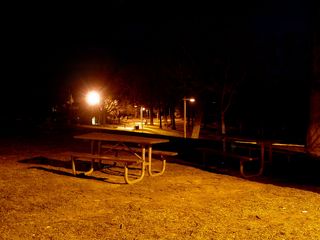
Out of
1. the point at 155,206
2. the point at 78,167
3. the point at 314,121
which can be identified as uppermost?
the point at 314,121

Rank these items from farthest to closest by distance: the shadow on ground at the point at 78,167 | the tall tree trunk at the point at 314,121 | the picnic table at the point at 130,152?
the tall tree trunk at the point at 314,121, the shadow on ground at the point at 78,167, the picnic table at the point at 130,152

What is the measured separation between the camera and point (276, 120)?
4316 cm

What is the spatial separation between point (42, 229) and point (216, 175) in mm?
5070

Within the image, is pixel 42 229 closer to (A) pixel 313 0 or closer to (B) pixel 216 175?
(B) pixel 216 175

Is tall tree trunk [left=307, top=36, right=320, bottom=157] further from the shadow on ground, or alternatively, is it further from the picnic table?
the shadow on ground

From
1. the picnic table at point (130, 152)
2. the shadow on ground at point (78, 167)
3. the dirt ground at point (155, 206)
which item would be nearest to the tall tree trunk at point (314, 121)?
the dirt ground at point (155, 206)

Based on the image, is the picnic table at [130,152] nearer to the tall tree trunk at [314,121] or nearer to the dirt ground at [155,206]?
the dirt ground at [155,206]

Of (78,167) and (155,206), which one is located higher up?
(78,167)

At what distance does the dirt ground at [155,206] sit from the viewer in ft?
16.4

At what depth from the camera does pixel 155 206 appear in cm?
631

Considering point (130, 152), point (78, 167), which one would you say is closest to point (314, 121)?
point (130, 152)

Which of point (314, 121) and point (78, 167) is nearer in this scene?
point (78, 167)

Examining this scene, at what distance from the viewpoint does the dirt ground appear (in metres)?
5.01

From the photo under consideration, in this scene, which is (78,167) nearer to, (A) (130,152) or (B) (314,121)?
(A) (130,152)
